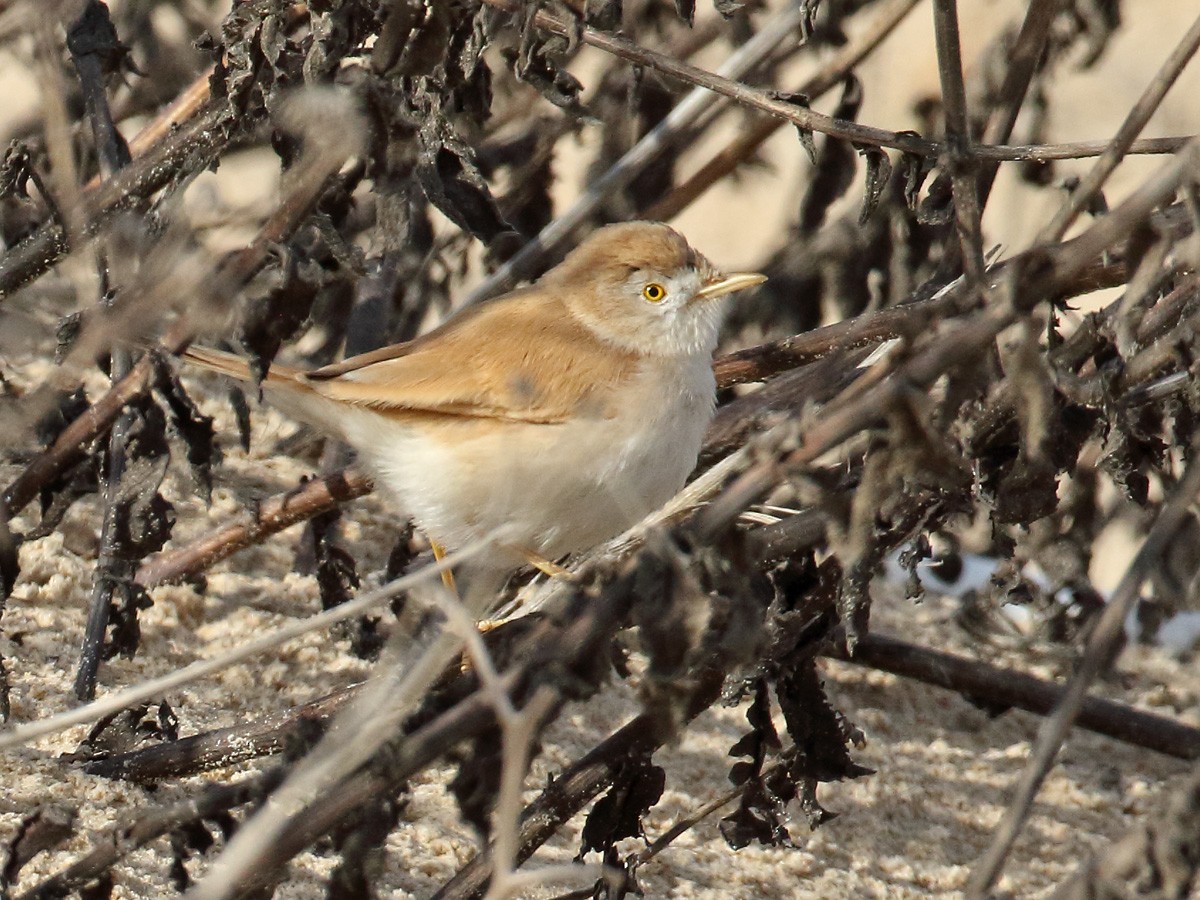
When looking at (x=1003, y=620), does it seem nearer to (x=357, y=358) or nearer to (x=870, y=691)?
(x=870, y=691)

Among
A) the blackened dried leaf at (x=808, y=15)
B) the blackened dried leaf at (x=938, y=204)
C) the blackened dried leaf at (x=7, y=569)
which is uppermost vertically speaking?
the blackened dried leaf at (x=808, y=15)

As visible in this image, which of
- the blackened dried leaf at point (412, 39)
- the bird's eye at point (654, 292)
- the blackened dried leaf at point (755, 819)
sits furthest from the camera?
the bird's eye at point (654, 292)

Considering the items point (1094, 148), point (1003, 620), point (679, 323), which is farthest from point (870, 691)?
point (1094, 148)

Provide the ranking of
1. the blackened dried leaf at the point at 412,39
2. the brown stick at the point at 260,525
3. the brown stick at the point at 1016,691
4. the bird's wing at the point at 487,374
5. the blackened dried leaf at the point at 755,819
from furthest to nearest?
the brown stick at the point at 1016,691
the brown stick at the point at 260,525
the bird's wing at the point at 487,374
the blackened dried leaf at the point at 755,819
the blackened dried leaf at the point at 412,39

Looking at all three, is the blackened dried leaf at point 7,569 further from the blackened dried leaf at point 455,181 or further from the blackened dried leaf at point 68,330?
the blackened dried leaf at point 455,181

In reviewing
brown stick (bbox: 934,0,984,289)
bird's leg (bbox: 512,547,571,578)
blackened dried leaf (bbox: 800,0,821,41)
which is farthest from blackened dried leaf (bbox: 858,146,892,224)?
bird's leg (bbox: 512,547,571,578)

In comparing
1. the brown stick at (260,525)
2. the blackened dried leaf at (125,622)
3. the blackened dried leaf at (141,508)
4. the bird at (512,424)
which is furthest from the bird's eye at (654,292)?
the blackened dried leaf at (125,622)

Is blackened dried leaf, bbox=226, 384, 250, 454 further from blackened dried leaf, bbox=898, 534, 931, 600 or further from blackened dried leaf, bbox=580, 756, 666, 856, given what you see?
blackened dried leaf, bbox=898, 534, 931, 600
